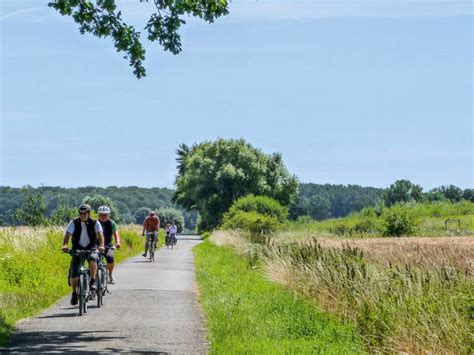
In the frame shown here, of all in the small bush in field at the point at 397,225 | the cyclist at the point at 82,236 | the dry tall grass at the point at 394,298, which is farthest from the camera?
the small bush in field at the point at 397,225

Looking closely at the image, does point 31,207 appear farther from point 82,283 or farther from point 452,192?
point 452,192

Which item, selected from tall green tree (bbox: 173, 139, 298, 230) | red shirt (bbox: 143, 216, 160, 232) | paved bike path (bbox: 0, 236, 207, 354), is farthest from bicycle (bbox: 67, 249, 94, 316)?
tall green tree (bbox: 173, 139, 298, 230)

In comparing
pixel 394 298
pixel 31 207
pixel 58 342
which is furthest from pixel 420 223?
pixel 58 342

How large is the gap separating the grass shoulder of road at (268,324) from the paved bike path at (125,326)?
0.37 meters

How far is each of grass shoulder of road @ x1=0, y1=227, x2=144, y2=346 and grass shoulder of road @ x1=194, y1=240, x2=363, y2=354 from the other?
3355 mm

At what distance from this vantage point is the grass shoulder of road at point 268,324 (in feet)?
41.1

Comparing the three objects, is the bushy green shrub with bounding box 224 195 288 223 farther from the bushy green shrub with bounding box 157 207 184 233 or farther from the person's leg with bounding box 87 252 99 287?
the bushy green shrub with bounding box 157 207 184 233

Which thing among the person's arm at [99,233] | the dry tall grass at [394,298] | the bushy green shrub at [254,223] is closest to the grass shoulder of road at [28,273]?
the person's arm at [99,233]

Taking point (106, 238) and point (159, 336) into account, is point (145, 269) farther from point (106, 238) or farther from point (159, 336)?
point (159, 336)

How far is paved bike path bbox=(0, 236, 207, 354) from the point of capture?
13.2 meters

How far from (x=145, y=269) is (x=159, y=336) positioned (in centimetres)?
1784

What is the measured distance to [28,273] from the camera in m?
22.7

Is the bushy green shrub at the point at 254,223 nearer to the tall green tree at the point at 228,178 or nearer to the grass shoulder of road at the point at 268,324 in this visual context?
the grass shoulder of road at the point at 268,324

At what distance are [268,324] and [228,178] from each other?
318 ft
